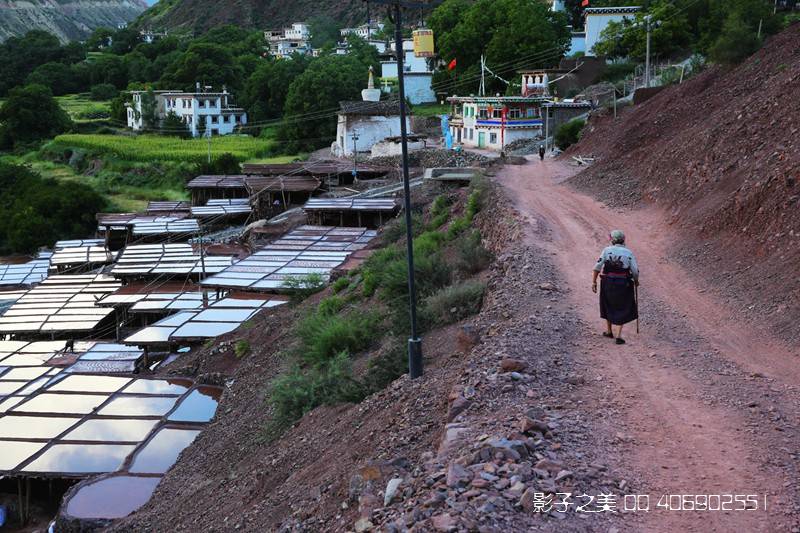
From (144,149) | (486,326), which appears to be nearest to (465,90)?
(144,149)

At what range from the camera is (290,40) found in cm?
11856

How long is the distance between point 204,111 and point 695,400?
240 ft

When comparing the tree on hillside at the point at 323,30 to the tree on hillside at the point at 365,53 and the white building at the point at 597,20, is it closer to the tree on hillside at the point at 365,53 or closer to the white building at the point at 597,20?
the tree on hillside at the point at 365,53

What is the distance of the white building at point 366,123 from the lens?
182ft

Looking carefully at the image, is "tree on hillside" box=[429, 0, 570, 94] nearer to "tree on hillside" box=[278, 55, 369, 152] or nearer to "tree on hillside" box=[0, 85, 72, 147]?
"tree on hillside" box=[278, 55, 369, 152]

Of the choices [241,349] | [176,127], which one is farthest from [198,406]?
[176,127]

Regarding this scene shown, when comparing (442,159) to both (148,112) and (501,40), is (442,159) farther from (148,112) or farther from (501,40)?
(148,112)

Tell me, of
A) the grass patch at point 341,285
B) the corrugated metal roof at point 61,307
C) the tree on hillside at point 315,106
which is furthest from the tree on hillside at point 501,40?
the grass patch at point 341,285

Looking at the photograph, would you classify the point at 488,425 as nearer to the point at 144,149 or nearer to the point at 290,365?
the point at 290,365

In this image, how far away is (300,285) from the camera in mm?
24453

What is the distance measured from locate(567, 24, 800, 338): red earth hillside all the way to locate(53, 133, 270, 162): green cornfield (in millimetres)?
39637

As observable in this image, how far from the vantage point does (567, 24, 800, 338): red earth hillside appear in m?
12.3

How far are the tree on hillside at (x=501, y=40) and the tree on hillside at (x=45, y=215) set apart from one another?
27.7 m

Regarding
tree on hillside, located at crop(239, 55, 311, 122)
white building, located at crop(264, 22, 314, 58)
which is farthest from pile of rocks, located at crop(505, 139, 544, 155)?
white building, located at crop(264, 22, 314, 58)
